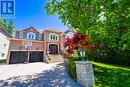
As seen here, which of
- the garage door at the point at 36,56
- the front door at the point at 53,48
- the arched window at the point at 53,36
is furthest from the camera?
the front door at the point at 53,48

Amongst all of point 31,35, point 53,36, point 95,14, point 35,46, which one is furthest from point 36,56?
point 95,14

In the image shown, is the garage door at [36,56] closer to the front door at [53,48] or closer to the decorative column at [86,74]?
the front door at [53,48]

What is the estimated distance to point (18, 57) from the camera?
2958 cm

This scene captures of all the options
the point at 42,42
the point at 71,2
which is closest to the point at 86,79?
the point at 71,2

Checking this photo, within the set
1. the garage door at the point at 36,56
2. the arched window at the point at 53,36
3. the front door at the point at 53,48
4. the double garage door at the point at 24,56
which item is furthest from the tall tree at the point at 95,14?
the front door at the point at 53,48

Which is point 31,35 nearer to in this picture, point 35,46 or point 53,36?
point 35,46

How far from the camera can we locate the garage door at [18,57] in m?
28.7

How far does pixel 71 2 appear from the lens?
448 inches

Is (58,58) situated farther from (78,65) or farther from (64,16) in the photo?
(78,65)

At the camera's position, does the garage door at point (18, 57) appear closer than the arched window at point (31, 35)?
Yes

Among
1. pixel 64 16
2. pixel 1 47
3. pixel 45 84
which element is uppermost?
pixel 64 16

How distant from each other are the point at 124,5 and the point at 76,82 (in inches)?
270

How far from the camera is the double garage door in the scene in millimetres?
28828

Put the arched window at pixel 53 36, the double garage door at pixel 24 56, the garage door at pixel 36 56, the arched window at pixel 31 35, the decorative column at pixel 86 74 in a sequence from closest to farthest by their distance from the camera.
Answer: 1. the decorative column at pixel 86 74
2. the double garage door at pixel 24 56
3. the garage door at pixel 36 56
4. the arched window at pixel 31 35
5. the arched window at pixel 53 36
